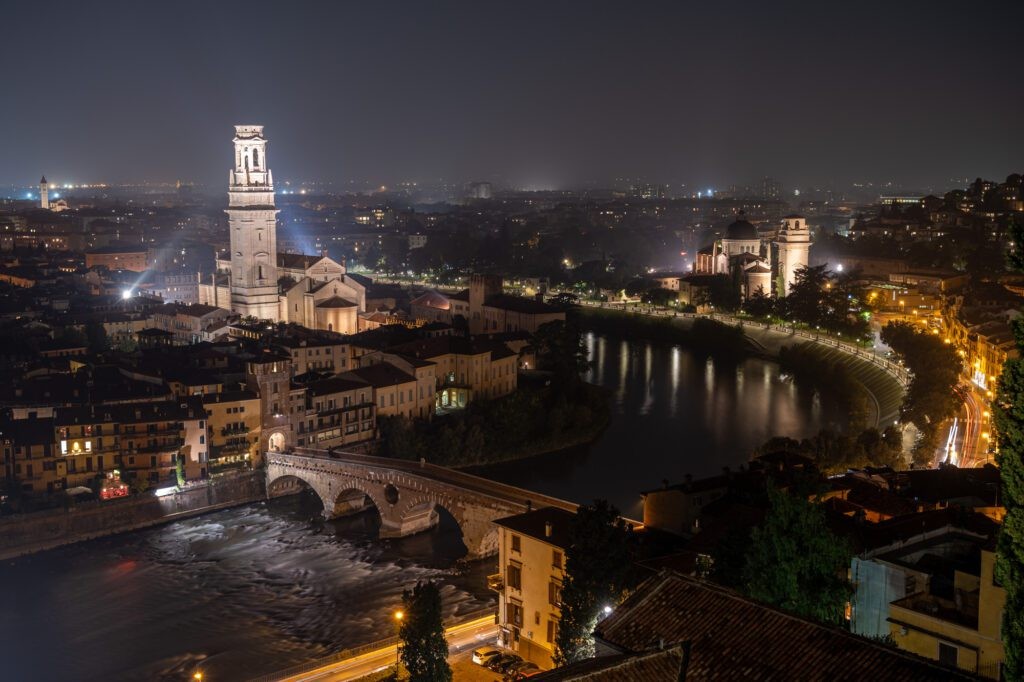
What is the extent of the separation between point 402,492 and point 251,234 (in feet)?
36.7

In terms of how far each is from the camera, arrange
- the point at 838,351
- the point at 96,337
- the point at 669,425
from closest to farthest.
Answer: the point at 669,425, the point at 96,337, the point at 838,351

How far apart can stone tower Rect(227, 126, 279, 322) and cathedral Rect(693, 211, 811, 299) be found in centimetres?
1102

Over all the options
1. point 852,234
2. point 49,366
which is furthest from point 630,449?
point 852,234

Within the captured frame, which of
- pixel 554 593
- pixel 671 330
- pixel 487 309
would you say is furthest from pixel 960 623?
pixel 671 330

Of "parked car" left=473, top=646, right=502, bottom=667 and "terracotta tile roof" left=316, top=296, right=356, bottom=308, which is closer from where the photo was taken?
"parked car" left=473, top=646, right=502, bottom=667

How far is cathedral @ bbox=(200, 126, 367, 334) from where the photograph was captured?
21094 mm

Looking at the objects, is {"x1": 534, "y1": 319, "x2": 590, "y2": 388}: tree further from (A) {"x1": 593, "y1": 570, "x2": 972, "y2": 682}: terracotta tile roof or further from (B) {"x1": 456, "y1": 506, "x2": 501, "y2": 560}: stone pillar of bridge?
(A) {"x1": 593, "y1": 570, "x2": 972, "y2": 682}: terracotta tile roof

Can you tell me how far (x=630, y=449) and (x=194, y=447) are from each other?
563 centimetres

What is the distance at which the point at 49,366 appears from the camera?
51.8ft

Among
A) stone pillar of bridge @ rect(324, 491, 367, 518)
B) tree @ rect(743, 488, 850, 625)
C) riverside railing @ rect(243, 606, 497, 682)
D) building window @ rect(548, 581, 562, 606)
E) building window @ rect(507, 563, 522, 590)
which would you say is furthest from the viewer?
stone pillar of bridge @ rect(324, 491, 367, 518)

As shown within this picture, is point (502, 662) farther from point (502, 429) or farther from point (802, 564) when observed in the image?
point (502, 429)

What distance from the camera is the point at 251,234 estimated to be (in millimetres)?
21344

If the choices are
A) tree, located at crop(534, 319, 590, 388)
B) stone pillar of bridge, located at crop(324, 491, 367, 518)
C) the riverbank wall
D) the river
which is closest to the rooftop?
the river

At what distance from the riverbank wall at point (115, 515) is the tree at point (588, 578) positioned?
6663mm
